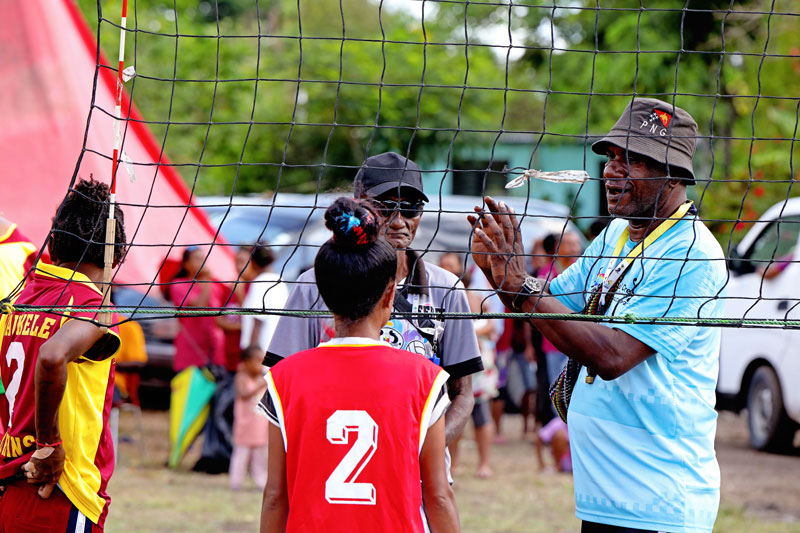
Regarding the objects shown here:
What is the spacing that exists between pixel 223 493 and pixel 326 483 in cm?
514

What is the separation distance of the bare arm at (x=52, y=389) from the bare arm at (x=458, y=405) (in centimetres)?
120

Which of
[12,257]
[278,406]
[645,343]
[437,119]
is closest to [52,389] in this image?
[278,406]

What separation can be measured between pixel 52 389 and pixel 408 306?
1.19 metres

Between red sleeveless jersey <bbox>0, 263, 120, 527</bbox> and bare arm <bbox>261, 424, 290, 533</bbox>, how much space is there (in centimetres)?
95

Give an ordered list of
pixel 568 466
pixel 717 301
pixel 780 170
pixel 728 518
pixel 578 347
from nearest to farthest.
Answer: pixel 578 347, pixel 717 301, pixel 728 518, pixel 568 466, pixel 780 170

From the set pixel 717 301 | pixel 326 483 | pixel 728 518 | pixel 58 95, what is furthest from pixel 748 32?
pixel 326 483

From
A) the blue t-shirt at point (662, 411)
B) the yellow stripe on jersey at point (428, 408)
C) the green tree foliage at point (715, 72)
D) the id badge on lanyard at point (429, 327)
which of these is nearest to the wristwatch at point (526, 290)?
the blue t-shirt at point (662, 411)

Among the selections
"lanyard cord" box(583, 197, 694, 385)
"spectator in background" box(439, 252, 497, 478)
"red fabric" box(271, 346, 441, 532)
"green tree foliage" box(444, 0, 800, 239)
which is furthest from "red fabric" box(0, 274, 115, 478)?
"green tree foliage" box(444, 0, 800, 239)

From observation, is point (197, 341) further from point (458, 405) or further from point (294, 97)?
point (294, 97)

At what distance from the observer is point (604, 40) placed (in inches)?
530

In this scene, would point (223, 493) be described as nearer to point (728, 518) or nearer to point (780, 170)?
point (728, 518)

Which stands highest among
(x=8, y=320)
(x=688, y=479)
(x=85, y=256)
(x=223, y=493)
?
(x=85, y=256)

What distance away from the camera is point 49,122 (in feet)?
23.1

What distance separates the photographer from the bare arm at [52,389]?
300 cm
